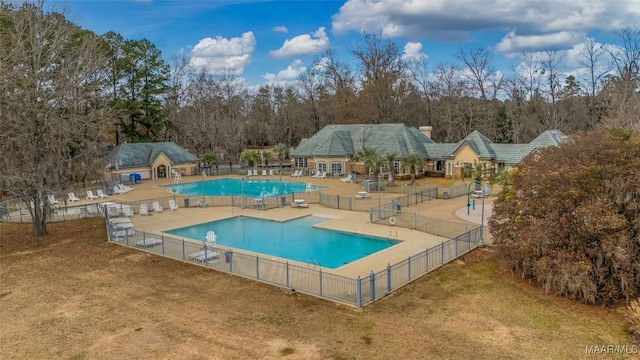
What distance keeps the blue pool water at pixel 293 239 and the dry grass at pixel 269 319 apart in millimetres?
5167

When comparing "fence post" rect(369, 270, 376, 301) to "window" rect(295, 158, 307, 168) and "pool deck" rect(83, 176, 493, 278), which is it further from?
"window" rect(295, 158, 307, 168)

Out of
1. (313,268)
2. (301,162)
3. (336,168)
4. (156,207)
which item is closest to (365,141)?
(336,168)

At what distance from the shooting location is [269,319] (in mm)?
13453

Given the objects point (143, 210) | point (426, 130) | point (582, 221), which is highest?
point (426, 130)

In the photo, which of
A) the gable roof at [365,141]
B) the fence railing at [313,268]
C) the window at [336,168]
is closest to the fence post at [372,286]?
the fence railing at [313,268]

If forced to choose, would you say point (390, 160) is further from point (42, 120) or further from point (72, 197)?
point (42, 120)

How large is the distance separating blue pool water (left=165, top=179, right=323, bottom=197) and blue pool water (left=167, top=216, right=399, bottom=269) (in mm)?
15173

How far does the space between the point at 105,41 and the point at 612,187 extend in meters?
53.9

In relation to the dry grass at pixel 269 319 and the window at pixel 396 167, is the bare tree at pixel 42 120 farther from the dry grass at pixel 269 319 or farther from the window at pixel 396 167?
the window at pixel 396 167

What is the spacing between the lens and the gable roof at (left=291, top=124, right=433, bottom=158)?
5134cm

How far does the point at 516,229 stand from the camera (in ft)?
55.2

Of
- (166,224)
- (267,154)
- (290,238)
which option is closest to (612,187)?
(290,238)

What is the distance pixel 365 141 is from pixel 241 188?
53.6 feet

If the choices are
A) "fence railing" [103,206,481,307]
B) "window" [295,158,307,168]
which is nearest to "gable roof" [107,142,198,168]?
"window" [295,158,307,168]
